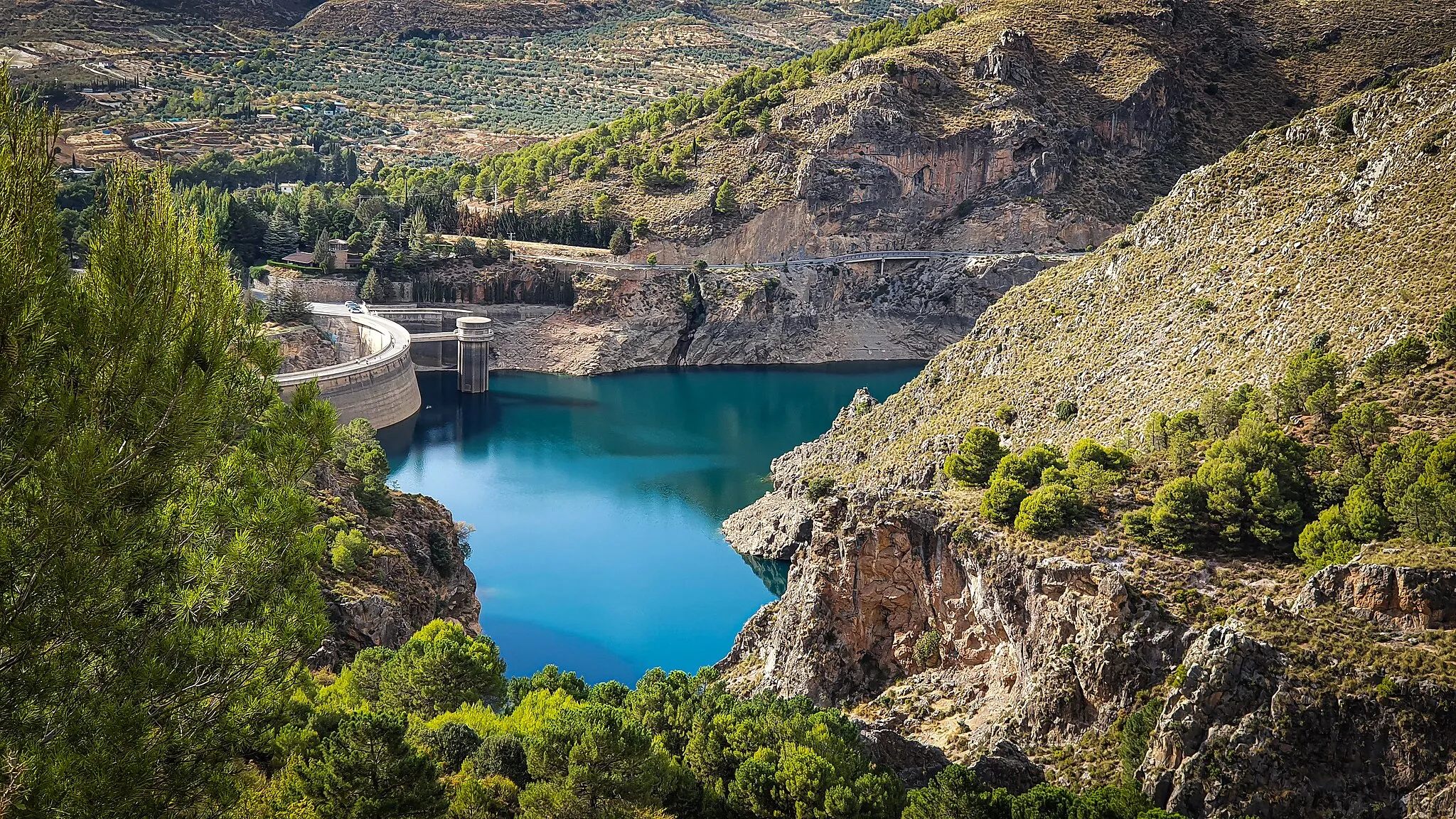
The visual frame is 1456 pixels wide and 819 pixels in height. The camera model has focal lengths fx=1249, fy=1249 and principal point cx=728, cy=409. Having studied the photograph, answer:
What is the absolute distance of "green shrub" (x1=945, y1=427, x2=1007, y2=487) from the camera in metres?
36.7

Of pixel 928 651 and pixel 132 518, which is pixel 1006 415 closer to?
pixel 928 651

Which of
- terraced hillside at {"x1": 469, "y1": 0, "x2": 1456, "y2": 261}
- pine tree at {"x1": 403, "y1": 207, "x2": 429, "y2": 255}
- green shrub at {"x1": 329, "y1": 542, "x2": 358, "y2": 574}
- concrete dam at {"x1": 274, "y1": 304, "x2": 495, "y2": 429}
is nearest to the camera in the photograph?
green shrub at {"x1": 329, "y1": 542, "x2": 358, "y2": 574}

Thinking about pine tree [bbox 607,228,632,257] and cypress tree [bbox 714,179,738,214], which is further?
cypress tree [bbox 714,179,738,214]

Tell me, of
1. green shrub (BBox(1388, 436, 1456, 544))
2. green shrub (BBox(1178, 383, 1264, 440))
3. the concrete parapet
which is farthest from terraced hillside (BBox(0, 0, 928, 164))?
green shrub (BBox(1388, 436, 1456, 544))

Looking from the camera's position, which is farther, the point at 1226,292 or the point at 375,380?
the point at 375,380

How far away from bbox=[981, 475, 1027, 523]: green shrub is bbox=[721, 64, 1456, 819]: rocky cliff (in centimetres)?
53

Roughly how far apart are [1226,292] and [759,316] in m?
59.5

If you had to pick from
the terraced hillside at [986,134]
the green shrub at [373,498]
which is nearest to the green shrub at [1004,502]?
the green shrub at [373,498]

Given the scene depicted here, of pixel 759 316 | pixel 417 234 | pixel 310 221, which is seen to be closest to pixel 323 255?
pixel 310 221

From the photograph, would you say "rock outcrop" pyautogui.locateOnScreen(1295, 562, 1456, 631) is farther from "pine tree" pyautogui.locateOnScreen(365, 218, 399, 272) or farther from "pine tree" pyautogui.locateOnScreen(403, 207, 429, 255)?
"pine tree" pyautogui.locateOnScreen(403, 207, 429, 255)

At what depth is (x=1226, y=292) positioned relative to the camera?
141 feet

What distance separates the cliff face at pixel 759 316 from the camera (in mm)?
98188

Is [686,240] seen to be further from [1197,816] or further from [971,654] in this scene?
[1197,816]

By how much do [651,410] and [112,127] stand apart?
82.1 meters
